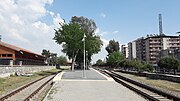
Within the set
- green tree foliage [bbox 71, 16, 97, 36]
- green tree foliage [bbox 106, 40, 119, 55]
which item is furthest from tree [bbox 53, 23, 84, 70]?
green tree foliage [bbox 106, 40, 119, 55]

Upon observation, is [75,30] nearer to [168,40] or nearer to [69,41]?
[69,41]

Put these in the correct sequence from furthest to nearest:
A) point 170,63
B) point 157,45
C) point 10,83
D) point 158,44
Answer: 1. point 157,45
2. point 158,44
3. point 170,63
4. point 10,83

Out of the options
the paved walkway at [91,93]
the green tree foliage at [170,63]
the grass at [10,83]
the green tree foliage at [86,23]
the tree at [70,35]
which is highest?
the green tree foliage at [86,23]

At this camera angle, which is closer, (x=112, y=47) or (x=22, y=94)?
(x=22, y=94)

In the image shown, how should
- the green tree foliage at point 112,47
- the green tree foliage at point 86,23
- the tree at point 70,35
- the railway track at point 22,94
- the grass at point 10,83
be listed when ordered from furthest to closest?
the green tree foliage at point 112,47
the green tree foliage at point 86,23
the tree at point 70,35
the grass at point 10,83
the railway track at point 22,94

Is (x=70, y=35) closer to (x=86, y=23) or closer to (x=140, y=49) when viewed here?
(x=86, y=23)

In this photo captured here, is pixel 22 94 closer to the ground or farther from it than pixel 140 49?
closer to the ground

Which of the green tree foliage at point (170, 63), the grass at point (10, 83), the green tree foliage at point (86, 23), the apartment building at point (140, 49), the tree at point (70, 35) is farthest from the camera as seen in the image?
the apartment building at point (140, 49)

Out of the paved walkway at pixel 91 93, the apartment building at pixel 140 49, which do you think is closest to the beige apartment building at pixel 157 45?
the apartment building at pixel 140 49

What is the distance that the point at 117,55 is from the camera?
121m

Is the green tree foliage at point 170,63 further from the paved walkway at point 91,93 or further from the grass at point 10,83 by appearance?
the paved walkway at point 91,93

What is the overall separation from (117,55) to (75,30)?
61734 mm

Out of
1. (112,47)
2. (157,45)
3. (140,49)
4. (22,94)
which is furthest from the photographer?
(140,49)

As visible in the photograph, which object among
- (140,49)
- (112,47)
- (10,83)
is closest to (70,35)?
(10,83)
